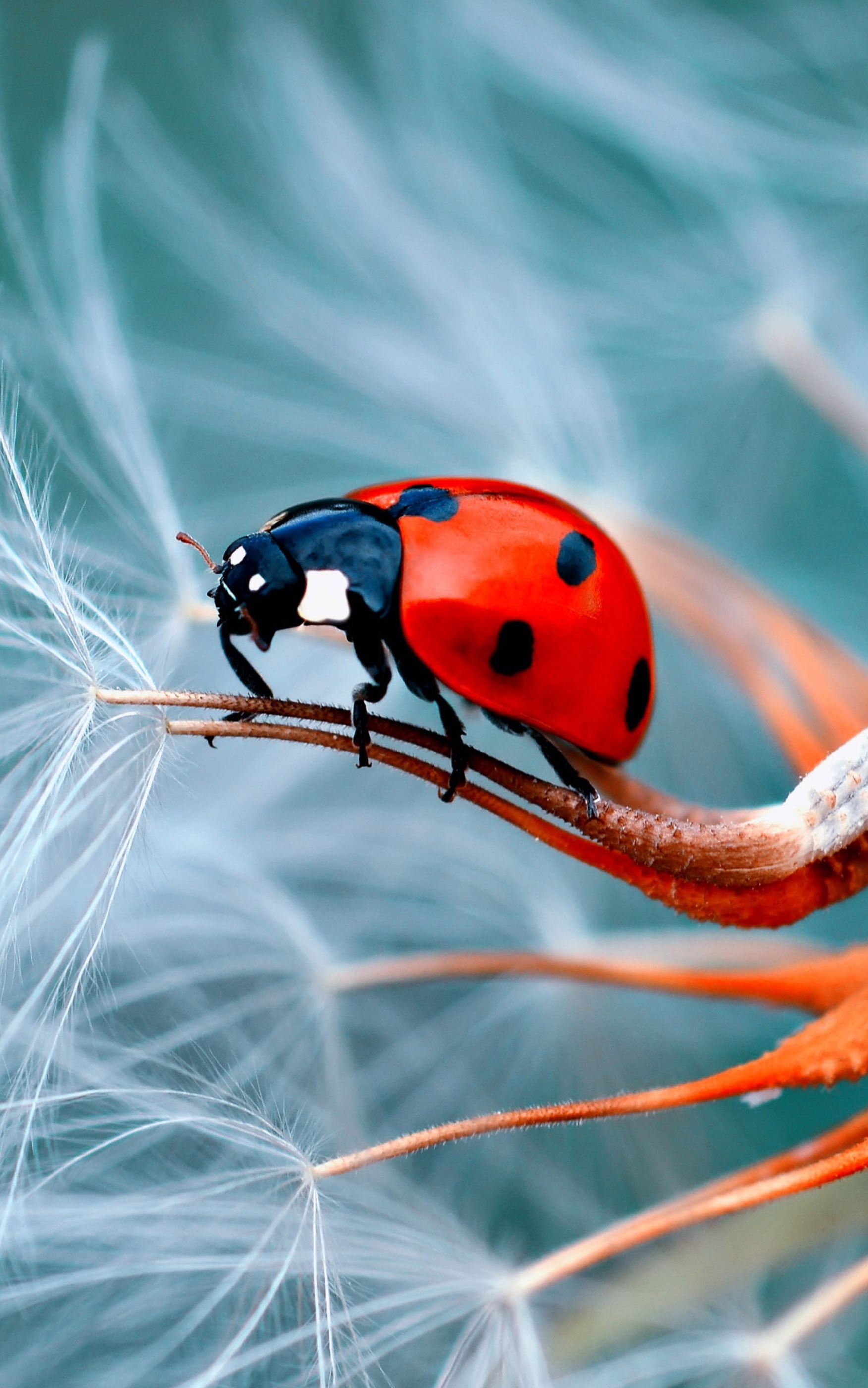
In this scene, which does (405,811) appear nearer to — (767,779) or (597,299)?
(767,779)

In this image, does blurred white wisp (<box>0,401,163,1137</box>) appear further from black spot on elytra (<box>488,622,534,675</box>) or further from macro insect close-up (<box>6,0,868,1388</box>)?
black spot on elytra (<box>488,622,534,675</box>)

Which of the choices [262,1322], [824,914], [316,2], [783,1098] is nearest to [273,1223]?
[262,1322]

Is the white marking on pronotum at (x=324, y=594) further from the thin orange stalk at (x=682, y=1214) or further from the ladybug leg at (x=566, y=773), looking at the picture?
the thin orange stalk at (x=682, y=1214)

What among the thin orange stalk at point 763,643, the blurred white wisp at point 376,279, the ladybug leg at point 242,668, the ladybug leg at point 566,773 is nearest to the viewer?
the ladybug leg at point 566,773

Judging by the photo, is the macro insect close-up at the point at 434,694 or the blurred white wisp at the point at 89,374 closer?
the macro insect close-up at the point at 434,694

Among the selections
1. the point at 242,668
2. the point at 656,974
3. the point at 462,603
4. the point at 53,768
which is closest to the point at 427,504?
the point at 462,603

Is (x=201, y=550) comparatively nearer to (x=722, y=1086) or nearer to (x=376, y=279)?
(x=722, y=1086)

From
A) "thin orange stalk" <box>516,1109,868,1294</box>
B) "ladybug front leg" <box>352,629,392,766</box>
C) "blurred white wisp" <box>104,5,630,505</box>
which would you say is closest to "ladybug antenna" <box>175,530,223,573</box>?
"ladybug front leg" <box>352,629,392,766</box>

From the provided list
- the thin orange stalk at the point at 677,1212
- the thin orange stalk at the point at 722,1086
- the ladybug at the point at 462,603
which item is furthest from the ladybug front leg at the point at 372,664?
the thin orange stalk at the point at 677,1212
